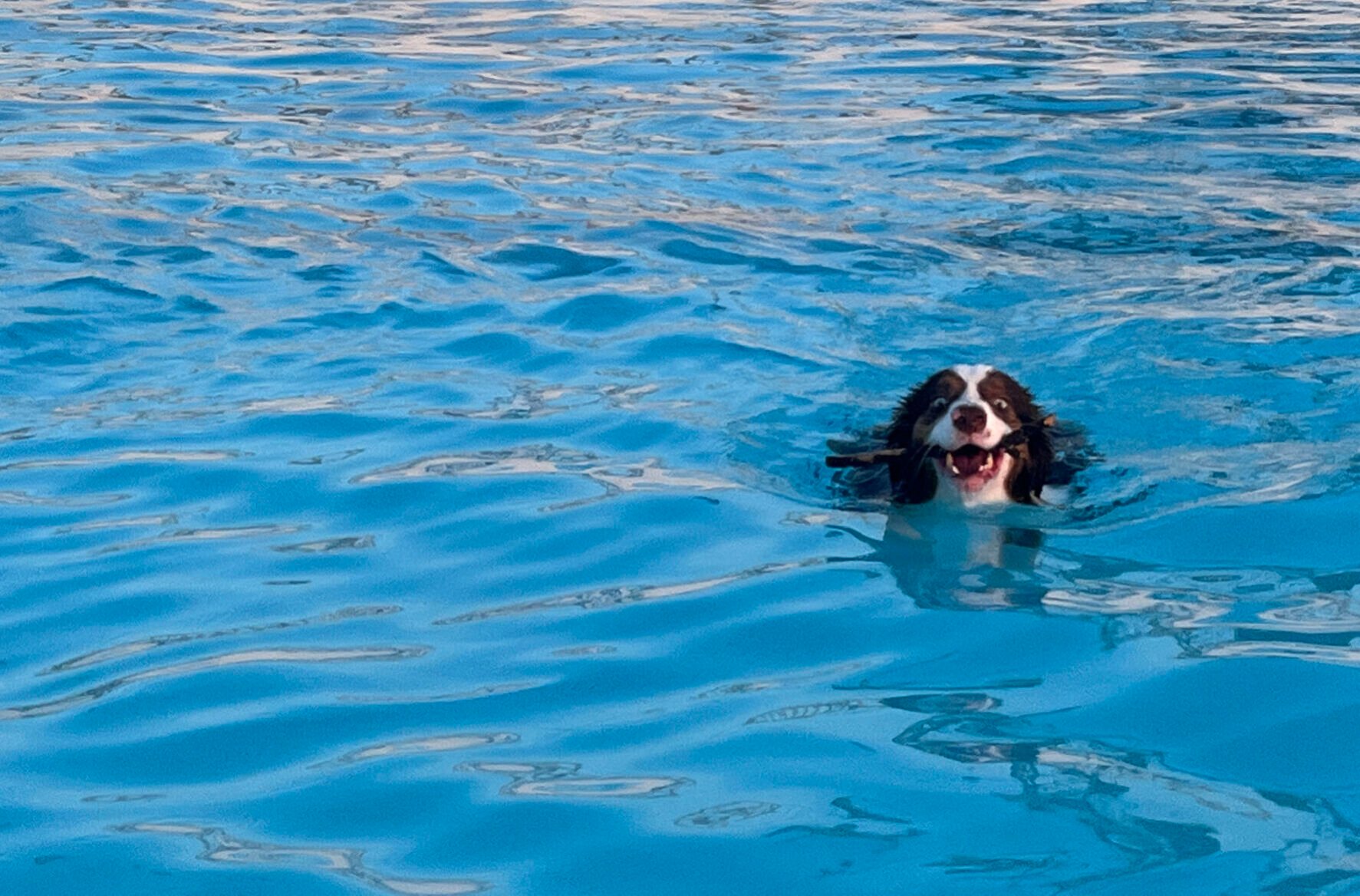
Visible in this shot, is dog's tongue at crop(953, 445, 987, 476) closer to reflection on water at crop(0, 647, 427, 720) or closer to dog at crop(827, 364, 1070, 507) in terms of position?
dog at crop(827, 364, 1070, 507)

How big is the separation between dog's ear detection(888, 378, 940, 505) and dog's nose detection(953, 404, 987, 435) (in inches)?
8.2

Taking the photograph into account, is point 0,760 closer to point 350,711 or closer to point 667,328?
point 350,711

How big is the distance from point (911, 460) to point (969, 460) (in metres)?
0.26

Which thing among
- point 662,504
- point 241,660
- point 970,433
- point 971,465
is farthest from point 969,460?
point 241,660

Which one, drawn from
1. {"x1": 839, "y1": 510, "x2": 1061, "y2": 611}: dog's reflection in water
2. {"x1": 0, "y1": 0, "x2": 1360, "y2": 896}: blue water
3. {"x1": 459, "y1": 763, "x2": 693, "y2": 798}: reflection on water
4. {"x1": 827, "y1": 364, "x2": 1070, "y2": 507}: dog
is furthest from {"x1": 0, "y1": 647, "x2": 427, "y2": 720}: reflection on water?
{"x1": 827, "y1": 364, "x2": 1070, "y2": 507}: dog

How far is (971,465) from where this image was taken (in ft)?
20.6

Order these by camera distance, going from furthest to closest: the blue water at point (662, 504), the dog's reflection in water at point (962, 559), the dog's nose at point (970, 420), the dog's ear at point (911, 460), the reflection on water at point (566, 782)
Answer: the dog's ear at point (911, 460) → the dog's nose at point (970, 420) → the dog's reflection in water at point (962, 559) → the reflection on water at point (566, 782) → the blue water at point (662, 504)

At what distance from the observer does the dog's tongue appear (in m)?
6.27

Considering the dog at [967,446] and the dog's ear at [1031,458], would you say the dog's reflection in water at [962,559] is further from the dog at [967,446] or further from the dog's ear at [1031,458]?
the dog's ear at [1031,458]

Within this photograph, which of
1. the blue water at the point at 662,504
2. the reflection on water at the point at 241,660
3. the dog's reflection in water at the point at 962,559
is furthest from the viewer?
the dog's reflection in water at the point at 962,559

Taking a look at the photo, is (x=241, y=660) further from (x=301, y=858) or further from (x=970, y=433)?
(x=970, y=433)

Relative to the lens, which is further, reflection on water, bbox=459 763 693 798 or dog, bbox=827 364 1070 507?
dog, bbox=827 364 1070 507

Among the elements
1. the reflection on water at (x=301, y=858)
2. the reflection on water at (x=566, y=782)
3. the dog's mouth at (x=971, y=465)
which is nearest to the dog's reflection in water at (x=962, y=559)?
the dog's mouth at (x=971, y=465)

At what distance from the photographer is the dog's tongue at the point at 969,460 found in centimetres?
627
